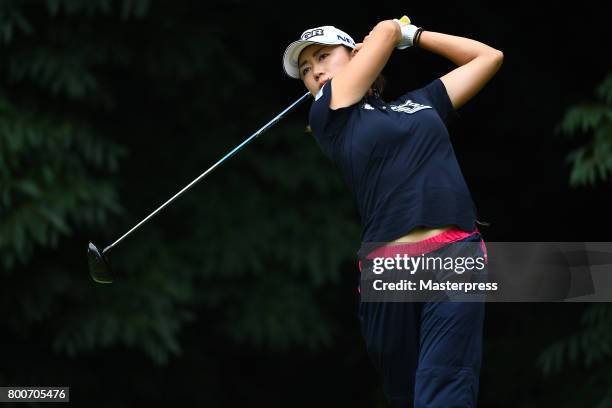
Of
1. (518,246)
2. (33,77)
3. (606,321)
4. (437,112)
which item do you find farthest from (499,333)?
(437,112)

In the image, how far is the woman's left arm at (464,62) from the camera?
367 centimetres

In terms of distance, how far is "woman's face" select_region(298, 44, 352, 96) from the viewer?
3598 millimetres

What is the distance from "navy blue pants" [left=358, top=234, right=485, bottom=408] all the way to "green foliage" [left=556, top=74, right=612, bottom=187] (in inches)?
99.9

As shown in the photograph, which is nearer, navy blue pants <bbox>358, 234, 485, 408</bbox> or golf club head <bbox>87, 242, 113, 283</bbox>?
navy blue pants <bbox>358, 234, 485, 408</bbox>

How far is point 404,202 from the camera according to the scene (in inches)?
132

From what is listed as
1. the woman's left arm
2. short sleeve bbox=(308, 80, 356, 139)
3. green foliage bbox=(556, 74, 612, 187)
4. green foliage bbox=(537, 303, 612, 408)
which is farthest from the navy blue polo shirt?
green foliage bbox=(537, 303, 612, 408)

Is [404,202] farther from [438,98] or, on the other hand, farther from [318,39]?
[318,39]

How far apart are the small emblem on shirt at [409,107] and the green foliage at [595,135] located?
246 centimetres

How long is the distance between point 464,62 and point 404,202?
25.1 inches

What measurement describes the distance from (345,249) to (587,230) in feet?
4.94

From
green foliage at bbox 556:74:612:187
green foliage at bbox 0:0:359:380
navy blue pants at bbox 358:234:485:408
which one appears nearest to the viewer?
navy blue pants at bbox 358:234:485:408

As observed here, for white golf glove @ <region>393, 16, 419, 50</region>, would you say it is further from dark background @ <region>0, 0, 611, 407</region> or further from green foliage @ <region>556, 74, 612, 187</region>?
dark background @ <region>0, 0, 611, 407</region>

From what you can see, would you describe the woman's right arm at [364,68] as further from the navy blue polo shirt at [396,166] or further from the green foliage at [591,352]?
the green foliage at [591,352]

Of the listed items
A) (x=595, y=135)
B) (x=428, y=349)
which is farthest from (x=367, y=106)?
(x=595, y=135)
